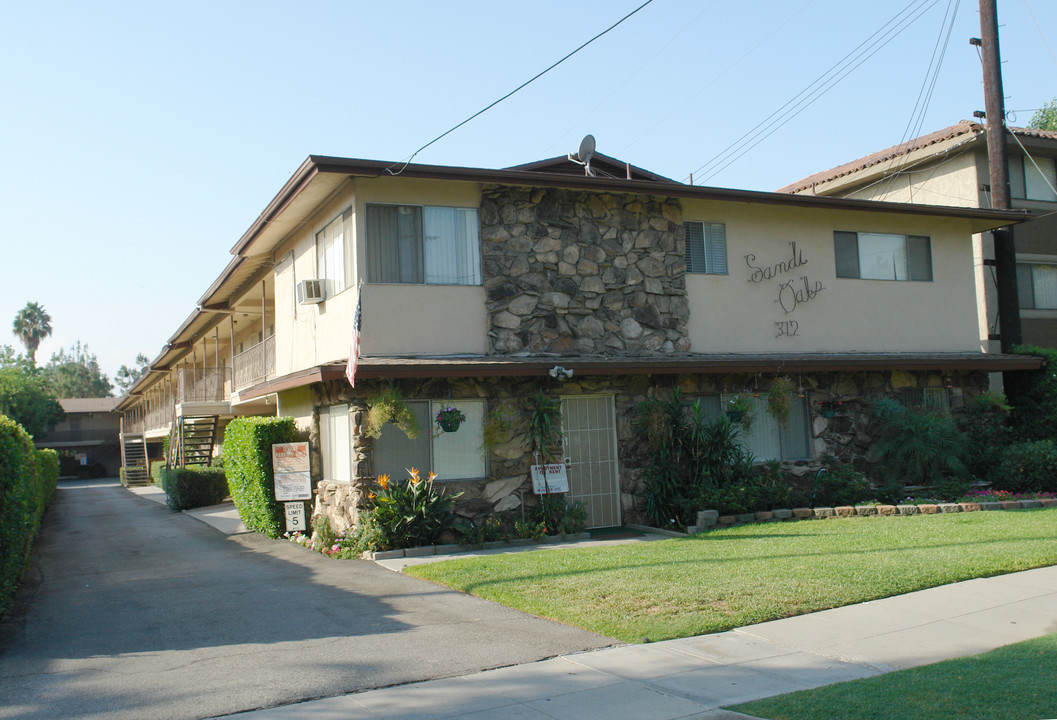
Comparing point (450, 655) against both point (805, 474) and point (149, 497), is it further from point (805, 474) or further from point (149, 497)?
point (149, 497)

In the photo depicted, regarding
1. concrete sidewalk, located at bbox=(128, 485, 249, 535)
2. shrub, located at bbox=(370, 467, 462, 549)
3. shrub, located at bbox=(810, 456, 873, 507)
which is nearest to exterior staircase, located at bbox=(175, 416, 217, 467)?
concrete sidewalk, located at bbox=(128, 485, 249, 535)

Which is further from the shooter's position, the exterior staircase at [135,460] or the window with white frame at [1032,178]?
the exterior staircase at [135,460]

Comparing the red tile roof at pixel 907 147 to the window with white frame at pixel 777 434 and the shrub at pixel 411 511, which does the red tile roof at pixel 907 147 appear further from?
the shrub at pixel 411 511

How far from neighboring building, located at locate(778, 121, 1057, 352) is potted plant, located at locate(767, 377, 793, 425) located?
27.7 feet

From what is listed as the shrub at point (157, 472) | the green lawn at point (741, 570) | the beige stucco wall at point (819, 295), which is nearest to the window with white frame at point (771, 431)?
the beige stucco wall at point (819, 295)

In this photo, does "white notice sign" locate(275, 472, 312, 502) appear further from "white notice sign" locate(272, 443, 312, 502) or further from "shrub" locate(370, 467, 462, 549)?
"shrub" locate(370, 467, 462, 549)

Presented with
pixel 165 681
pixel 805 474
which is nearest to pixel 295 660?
pixel 165 681

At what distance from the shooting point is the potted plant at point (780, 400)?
1579 cm

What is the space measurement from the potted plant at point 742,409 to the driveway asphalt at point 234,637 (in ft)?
23.1

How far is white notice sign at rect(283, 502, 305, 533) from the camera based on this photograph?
14883 mm

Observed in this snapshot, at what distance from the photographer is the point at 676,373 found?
15102 millimetres

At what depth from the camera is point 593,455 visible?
1491 cm

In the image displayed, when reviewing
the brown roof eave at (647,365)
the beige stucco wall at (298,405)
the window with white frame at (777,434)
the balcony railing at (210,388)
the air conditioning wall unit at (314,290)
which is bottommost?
the window with white frame at (777,434)

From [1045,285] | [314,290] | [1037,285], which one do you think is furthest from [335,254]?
[1045,285]
